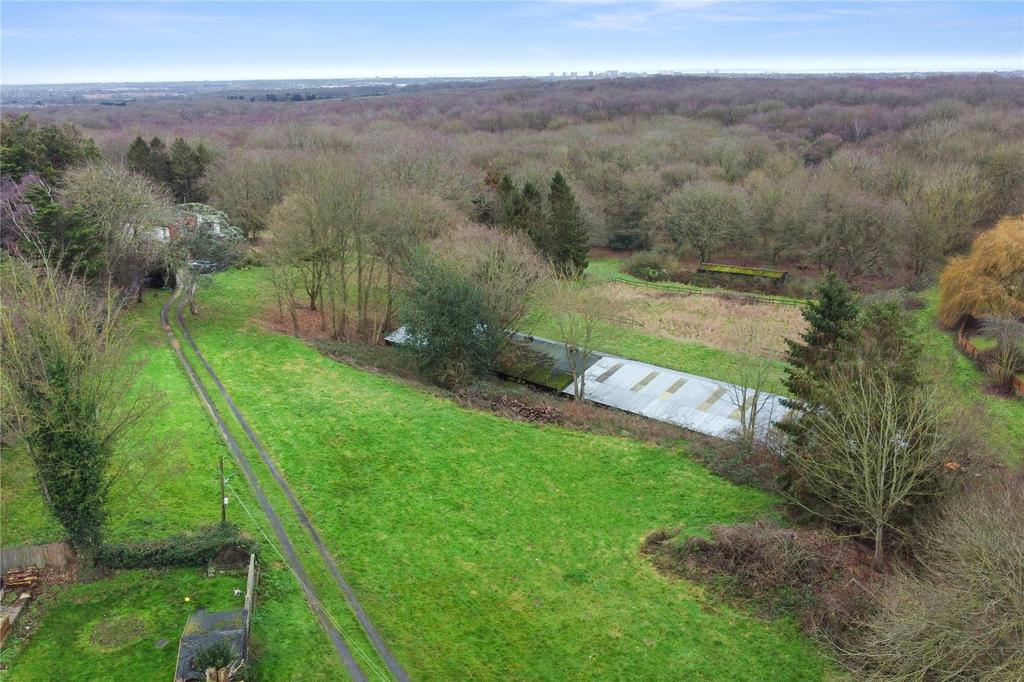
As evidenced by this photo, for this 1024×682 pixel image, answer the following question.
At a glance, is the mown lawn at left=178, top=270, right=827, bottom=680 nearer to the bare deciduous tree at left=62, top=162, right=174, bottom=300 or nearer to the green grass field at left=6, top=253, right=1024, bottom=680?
the green grass field at left=6, top=253, right=1024, bottom=680

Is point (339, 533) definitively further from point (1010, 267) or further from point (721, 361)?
point (1010, 267)

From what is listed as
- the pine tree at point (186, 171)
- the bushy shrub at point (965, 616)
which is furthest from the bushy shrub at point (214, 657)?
the pine tree at point (186, 171)

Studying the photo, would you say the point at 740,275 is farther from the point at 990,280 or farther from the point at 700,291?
the point at 990,280

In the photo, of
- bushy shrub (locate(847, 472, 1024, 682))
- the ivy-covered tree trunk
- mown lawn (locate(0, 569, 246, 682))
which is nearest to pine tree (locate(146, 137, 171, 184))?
the ivy-covered tree trunk

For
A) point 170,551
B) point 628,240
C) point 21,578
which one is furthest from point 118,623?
point 628,240

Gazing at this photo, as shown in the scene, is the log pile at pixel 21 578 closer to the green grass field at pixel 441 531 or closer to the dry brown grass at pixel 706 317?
the green grass field at pixel 441 531

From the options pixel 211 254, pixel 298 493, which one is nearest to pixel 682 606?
pixel 298 493
